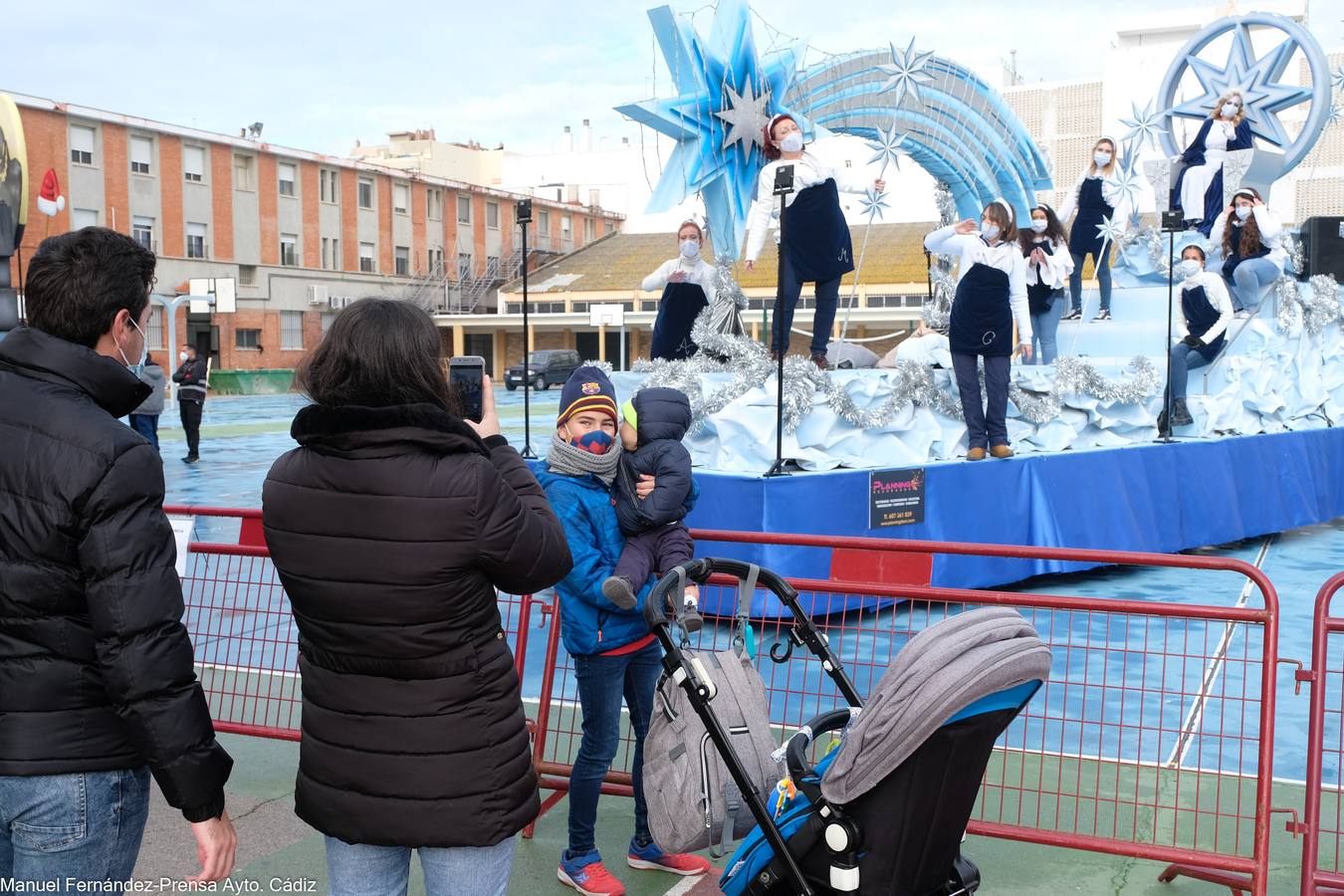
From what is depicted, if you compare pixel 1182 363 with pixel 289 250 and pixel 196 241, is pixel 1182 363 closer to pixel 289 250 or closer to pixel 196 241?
pixel 196 241

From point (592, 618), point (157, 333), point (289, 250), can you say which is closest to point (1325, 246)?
point (592, 618)

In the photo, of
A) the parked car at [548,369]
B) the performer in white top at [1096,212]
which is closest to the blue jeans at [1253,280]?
the performer in white top at [1096,212]

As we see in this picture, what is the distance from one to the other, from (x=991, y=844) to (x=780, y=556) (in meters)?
3.05

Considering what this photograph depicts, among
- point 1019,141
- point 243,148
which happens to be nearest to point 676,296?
point 1019,141

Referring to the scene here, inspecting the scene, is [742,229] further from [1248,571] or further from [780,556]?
[1248,571]

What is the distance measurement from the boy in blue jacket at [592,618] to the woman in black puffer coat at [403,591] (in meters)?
1.28

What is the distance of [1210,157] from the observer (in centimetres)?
1344

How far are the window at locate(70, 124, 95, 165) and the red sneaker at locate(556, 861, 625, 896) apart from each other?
41316mm

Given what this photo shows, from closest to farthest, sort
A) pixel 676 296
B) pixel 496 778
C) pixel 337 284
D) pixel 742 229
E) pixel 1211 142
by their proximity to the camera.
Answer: pixel 496 778 → pixel 742 229 → pixel 676 296 → pixel 1211 142 → pixel 337 284

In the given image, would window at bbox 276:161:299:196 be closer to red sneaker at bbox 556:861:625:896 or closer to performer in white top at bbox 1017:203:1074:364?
performer in white top at bbox 1017:203:1074:364

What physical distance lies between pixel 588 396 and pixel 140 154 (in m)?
42.7

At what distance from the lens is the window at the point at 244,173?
1750 inches

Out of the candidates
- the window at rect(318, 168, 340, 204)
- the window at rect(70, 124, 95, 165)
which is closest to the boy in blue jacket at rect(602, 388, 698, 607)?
the window at rect(70, 124, 95, 165)

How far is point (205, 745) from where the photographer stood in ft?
7.08
